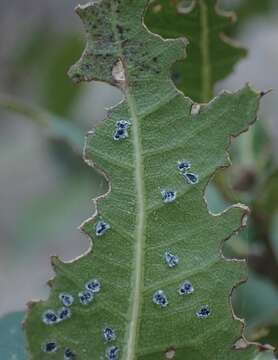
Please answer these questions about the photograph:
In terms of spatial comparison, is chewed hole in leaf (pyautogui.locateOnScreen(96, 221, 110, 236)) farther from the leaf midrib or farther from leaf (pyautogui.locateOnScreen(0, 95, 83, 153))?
leaf (pyautogui.locateOnScreen(0, 95, 83, 153))

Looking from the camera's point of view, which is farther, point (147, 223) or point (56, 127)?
point (56, 127)

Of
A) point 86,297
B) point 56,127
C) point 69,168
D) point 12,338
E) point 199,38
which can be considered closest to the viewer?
point 86,297

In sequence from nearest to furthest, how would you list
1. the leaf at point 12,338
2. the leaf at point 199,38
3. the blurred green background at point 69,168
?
the leaf at point 12,338
the leaf at point 199,38
the blurred green background at point 69,168

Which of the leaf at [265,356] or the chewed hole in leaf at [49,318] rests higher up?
the chewed hole in leaf at [49,318]

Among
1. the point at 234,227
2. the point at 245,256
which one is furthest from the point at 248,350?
the point at 245,256

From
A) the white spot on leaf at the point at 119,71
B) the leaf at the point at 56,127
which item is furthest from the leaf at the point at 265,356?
the leaf at the point at 56,127

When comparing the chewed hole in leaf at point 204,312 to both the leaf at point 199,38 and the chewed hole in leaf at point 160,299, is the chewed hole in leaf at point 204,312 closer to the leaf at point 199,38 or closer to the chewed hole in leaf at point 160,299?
the chewed hole in leaf at point 160,299

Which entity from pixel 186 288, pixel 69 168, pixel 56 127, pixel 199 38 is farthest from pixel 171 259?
pixel 69 168

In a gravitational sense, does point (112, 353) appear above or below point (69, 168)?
below

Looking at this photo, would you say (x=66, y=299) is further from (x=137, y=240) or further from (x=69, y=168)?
(x=69, y=168)
